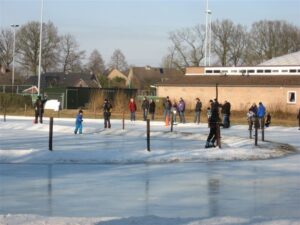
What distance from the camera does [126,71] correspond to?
135 metres

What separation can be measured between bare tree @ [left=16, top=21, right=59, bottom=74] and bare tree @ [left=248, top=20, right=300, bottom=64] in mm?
28628

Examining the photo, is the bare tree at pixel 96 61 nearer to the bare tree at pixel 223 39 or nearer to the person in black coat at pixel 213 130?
the bare tree at pixel 223 39

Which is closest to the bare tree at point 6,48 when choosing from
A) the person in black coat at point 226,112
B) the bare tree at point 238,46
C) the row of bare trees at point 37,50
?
the row of bare trees at point 37,50

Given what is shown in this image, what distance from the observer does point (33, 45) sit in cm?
9031

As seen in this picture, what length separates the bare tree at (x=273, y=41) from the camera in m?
87.4

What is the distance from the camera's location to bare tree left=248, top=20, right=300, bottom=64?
87375 millimetres

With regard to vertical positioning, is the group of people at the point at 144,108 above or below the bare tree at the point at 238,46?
below

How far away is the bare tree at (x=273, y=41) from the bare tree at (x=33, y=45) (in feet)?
93.9

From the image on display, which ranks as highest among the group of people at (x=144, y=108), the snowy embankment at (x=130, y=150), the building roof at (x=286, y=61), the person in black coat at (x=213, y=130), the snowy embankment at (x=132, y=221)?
the building roof at (x=286, y=61)

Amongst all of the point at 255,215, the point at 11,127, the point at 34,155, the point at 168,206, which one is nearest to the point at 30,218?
the point at 168,206

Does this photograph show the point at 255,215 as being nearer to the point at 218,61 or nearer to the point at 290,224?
the point at 290,224

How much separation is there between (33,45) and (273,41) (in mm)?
33357

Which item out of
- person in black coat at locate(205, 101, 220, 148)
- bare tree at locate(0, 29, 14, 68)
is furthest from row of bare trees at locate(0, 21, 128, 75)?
person in black coat at locate(205, 101, 220, 148)

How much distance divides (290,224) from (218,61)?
83.0m
